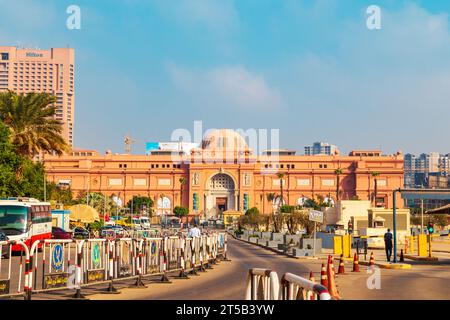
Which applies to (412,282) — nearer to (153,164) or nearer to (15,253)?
(15,253)

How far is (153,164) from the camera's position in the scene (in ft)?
518

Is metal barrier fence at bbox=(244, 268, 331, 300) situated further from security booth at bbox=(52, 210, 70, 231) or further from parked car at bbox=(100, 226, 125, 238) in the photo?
security booth at bbox=(52, 210, 70, 231)

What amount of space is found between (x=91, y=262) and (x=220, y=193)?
135 metres

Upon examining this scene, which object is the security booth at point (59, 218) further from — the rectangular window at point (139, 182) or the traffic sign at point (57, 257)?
the rectangular window at point (139, 182)

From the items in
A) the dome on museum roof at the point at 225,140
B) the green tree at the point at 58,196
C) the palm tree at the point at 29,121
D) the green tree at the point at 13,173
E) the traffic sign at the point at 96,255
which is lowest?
the traffic sign at the point at 96,255

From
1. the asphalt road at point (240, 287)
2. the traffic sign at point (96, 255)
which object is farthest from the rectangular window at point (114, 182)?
the traffic sign at point (96, 255)

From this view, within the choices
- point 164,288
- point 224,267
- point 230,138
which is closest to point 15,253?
Answer: point 224,267

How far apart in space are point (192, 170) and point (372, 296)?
134m

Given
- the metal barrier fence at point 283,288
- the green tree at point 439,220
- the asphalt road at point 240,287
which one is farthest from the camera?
the green tree at point 439,220

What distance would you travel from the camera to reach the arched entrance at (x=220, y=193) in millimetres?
151750

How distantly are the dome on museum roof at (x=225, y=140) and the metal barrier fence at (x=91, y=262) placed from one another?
134m

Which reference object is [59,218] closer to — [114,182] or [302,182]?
[114,182]
